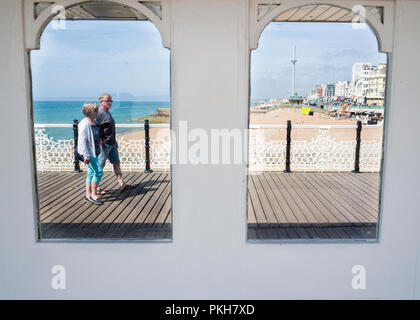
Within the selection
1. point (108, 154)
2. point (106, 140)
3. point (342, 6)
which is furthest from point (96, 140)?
point (342, 6)

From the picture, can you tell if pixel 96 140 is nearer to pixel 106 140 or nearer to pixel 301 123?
pixel 106 140

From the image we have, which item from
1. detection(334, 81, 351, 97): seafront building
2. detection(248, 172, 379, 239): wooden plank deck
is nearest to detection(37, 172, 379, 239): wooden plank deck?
detection(248, 172, 379, 239): wooden plank deck

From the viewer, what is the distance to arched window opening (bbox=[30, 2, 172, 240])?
118 inches

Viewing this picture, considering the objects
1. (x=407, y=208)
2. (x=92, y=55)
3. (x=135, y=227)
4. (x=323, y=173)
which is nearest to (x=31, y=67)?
(x=135, y=227)

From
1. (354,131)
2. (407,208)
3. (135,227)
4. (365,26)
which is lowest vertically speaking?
(135,227)

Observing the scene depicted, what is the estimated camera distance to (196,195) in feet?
8.31

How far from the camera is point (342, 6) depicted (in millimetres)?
2404

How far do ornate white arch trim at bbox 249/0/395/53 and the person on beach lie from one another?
2.49 meters

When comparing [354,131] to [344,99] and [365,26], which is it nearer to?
[344,99]

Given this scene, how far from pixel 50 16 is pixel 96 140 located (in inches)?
81.9

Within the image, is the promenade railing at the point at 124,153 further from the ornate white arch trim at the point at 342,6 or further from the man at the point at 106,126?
the ornate white arch trim at the point at 342,6

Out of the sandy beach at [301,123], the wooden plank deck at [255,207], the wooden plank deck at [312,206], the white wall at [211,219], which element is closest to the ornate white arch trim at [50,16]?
the white wall at [211,219]

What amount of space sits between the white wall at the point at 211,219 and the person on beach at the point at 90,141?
172cm
